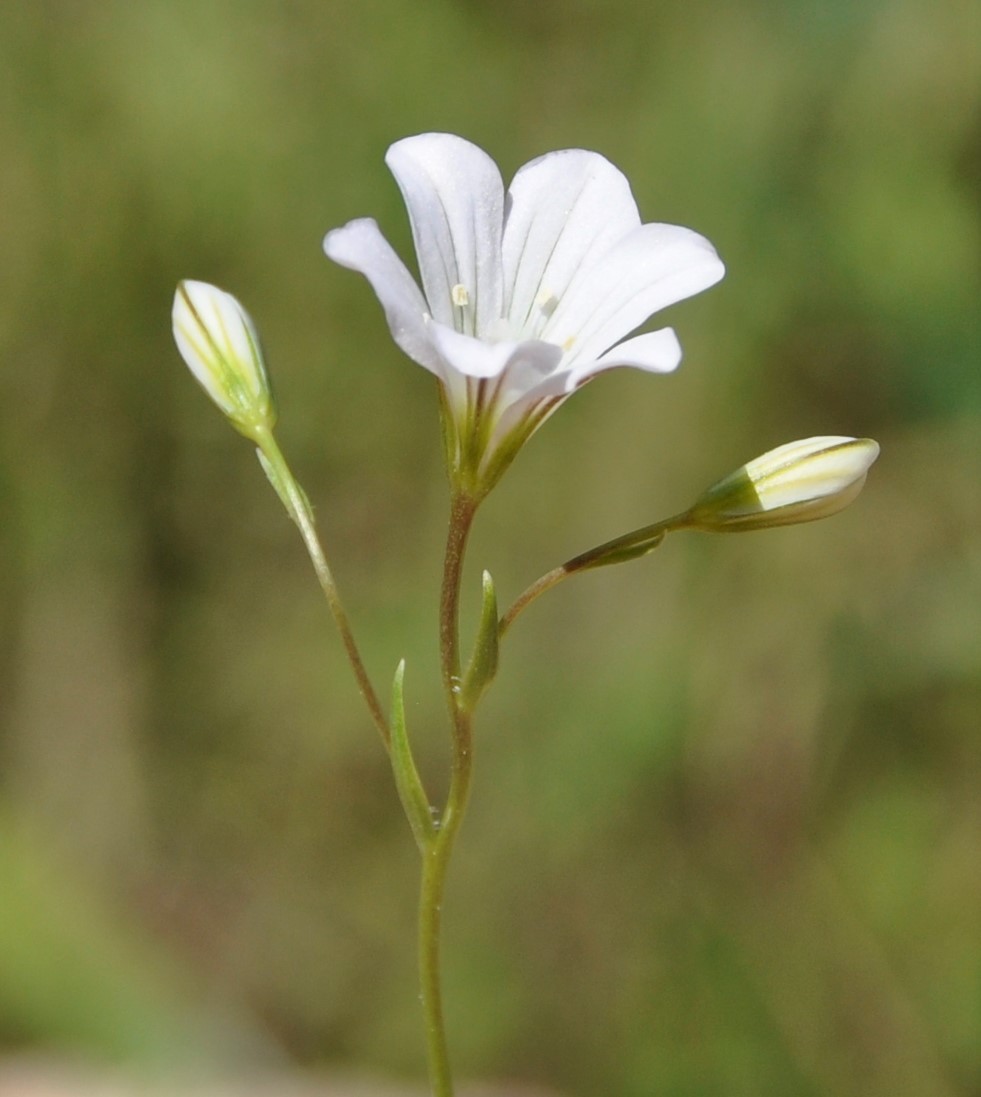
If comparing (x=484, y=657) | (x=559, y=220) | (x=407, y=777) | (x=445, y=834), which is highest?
(x=559, y=220)

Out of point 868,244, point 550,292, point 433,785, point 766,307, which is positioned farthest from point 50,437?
point 550,292

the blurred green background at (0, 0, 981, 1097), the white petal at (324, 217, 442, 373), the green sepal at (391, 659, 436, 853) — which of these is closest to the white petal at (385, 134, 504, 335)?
the white petal at (324, 217, 442, 373)

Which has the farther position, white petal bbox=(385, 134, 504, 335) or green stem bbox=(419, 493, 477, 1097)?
white petal bbox=(385, 134, 504, 335)

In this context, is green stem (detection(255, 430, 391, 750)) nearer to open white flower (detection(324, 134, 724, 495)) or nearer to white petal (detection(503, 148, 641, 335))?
open white flower (detection(324, 134, 724, 495))

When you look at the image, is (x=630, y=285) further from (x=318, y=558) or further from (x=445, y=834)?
(x=445, y=834)

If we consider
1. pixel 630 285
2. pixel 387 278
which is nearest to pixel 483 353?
pixel 387 278

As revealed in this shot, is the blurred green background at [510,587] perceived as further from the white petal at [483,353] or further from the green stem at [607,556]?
the white petal at [483,353]
